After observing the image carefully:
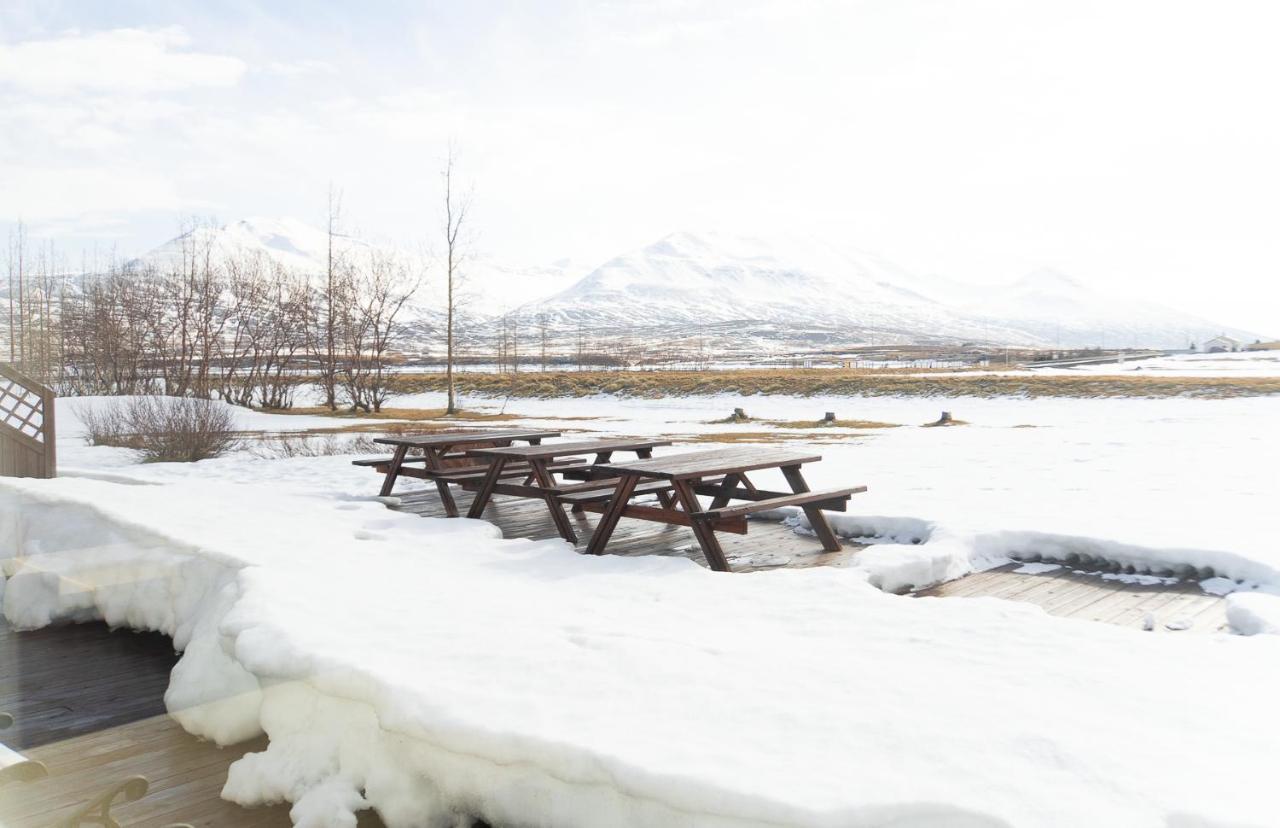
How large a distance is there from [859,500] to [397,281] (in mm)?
28595

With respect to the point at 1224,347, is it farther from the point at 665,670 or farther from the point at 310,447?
the point at 665,670

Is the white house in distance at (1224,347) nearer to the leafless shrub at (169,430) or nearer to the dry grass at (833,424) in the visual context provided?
the dry grass at (833,424)

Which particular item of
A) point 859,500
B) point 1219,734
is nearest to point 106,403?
point 859,500

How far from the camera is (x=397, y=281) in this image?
33469 millimetres

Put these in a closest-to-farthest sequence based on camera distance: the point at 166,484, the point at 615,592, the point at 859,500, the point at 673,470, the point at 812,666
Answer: the point at 812,666, the point at 615,592, the point at 673,470, the point at 859,500, the point at 166,484

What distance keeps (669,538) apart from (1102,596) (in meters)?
2.84

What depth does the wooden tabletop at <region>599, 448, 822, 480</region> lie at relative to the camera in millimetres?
5438

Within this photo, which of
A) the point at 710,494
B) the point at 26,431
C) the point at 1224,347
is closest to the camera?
the point at 710,494

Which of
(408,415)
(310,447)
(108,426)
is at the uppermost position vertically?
(108,426)

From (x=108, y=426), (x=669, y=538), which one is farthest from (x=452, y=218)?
(x=669, y=538)

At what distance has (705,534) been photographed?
5.34 m

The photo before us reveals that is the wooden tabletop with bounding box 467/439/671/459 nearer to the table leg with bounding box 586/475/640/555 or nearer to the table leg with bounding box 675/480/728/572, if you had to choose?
the table leg with bounding box 586/475/640/555

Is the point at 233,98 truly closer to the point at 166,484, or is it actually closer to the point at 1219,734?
the point at 166,484

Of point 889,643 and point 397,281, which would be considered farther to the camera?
point 397,281
